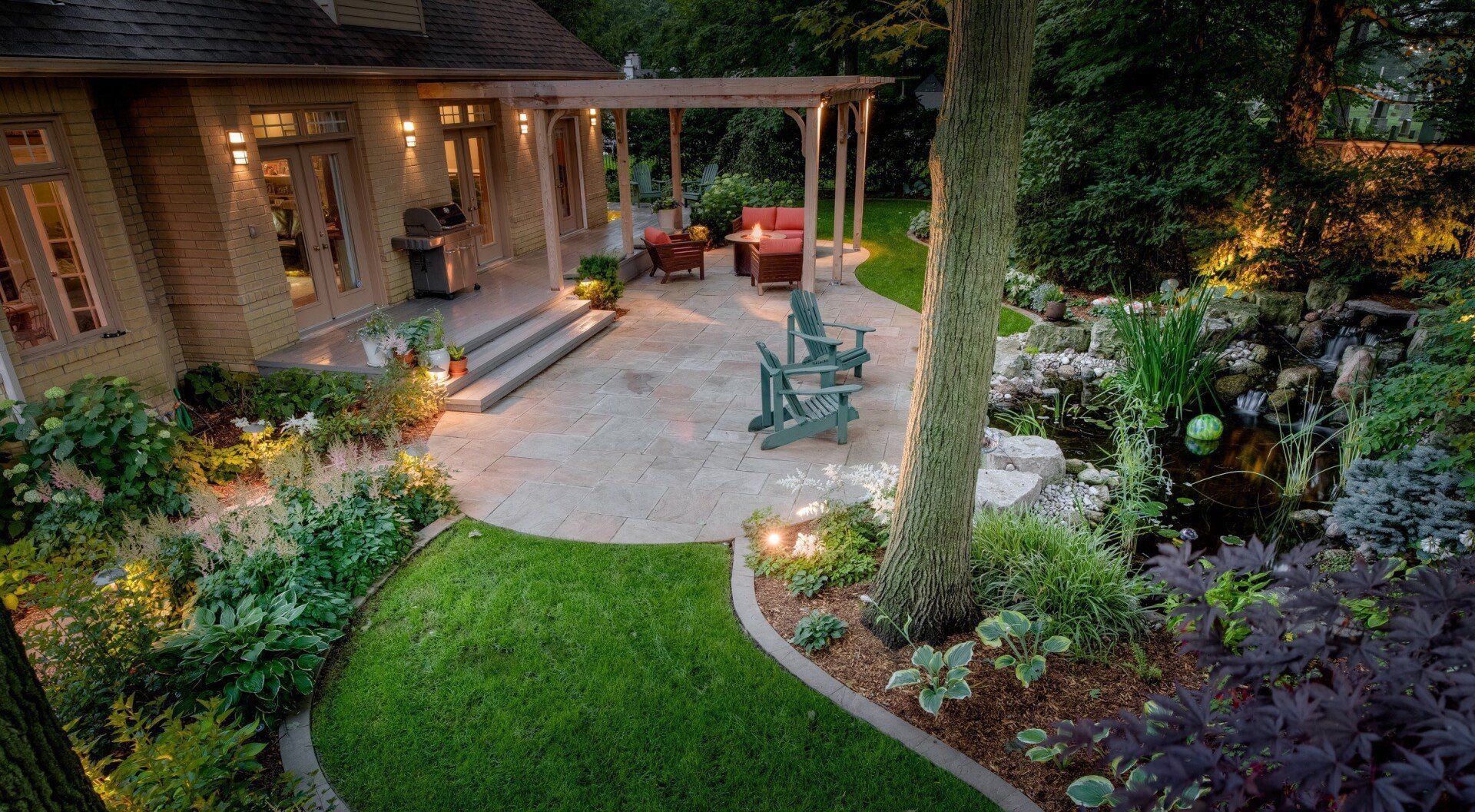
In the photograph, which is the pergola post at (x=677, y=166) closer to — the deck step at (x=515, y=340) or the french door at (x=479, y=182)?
the french door at (x=479, y=182)

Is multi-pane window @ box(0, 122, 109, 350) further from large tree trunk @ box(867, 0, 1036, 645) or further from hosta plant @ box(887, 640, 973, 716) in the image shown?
hosta plant @ box(887, 640, 973, 716)

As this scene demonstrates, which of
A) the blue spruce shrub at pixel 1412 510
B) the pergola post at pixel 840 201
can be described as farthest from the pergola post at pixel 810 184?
the blue spruce shrub at pixel 1412 510

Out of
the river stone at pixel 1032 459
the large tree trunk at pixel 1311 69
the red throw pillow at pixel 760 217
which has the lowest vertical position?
the river stone at pixel 1032 459

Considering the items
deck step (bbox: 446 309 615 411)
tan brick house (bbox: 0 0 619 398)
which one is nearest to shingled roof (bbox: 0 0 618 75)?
tan brick house (bbox: 0 0 619 398)

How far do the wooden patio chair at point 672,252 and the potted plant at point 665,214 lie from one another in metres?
2.28

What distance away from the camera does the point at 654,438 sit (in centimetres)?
696

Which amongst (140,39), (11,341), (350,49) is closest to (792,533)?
(11,341)

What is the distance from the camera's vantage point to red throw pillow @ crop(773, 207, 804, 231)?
13.8m

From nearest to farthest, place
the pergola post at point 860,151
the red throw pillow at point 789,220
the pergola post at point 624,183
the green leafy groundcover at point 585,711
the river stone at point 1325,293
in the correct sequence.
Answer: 1. the green leafy groundcover at point 585,711
2. the river stone at point 1325,293
3. the pergola post at point 860,151
4. the pergola post at point 624,183
5. the red throw pillow at point 789,220

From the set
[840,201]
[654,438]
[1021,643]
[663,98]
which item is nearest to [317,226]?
[663,98]

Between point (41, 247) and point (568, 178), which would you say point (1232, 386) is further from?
point (568, 178)

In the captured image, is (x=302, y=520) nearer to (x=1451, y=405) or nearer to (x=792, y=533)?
(x=792, y=533)

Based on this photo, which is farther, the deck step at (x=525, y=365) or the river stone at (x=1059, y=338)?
the river stone at (x=1059, y=338)

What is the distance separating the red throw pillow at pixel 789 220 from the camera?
542 inches
